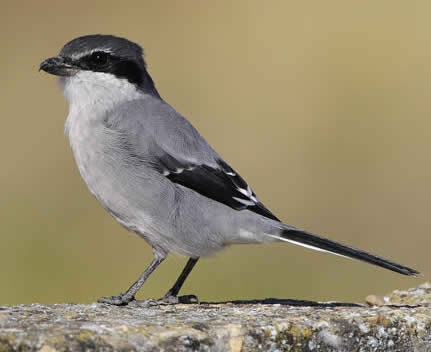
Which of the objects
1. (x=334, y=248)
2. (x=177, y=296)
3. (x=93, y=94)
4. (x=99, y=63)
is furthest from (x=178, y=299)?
(x=99, y=63)

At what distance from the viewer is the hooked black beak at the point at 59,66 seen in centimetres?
460

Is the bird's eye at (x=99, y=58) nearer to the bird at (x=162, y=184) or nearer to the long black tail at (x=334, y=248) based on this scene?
the bird at (x=162, y=184)

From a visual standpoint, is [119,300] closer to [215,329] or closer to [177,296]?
[177,296]

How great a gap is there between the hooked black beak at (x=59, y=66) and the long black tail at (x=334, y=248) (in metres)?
1.37

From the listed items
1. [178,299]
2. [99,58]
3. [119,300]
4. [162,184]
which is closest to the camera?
[119,300]

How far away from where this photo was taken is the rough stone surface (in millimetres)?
2643

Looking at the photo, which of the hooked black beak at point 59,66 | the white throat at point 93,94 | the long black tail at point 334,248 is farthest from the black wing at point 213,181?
the hooked black beak at point 59,66

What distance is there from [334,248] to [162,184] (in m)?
0.86

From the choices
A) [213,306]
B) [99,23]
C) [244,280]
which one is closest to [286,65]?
[99,23]

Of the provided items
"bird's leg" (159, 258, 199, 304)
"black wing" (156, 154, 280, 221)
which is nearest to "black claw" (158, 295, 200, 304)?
"bird's leg" (159, 258, 199, 304)

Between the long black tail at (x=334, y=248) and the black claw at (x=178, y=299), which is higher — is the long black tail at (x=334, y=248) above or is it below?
above

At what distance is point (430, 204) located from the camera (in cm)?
780

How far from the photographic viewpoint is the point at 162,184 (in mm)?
4270

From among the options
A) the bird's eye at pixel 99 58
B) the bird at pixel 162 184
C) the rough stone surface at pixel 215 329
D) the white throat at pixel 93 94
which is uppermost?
the bird's eye at pixel 99 58
